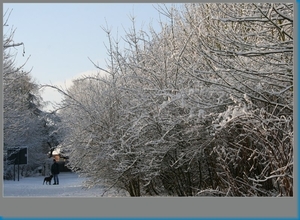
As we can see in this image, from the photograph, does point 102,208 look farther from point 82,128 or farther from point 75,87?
point 75,87

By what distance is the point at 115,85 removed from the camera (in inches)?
324

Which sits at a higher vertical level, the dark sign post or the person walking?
the dark sign post

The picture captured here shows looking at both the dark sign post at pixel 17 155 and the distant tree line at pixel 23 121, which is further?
the dark sign post at pixel 17 155

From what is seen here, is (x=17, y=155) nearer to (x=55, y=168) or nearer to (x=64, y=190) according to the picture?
(x=55, y=168)

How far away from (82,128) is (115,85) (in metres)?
1.01

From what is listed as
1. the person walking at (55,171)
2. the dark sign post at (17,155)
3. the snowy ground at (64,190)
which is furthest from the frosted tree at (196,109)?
the dark sign post at (17,155)

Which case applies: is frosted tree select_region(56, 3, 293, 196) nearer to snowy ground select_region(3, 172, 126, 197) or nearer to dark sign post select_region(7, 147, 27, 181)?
snowy ground select_region(3, 172, 126, 197)

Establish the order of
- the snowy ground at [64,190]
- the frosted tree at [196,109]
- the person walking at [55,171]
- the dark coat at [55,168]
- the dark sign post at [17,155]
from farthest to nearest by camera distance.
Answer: the dark sign post at [17,155], the dark coat at [55,168], the person walking at [55,171], the snowy ground at [64,190], the frosted tree at [196,109]

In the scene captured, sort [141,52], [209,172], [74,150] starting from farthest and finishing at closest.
Result: [74,150] → [141,52] → [209,172]

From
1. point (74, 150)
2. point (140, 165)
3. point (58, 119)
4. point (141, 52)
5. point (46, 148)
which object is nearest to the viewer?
point (140, 165)

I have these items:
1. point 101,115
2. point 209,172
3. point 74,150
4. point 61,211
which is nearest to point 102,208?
point 61,211

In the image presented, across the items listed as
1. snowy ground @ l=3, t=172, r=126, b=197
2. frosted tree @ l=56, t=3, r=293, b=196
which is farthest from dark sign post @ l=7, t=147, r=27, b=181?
frosted tree @ l=56, t=3, r=293, b=196

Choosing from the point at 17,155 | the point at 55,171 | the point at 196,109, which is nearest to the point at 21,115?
the point at 55,171

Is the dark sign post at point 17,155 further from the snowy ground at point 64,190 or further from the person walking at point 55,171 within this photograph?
the snowy ground at point 64,190
